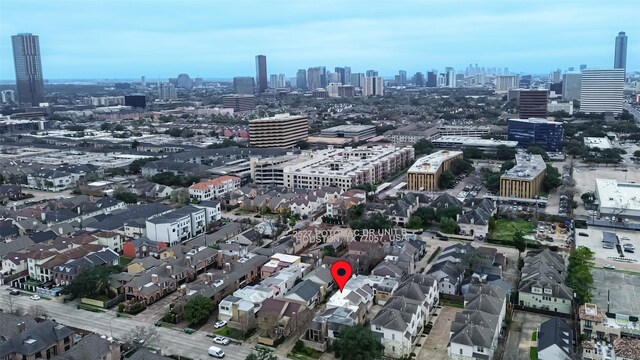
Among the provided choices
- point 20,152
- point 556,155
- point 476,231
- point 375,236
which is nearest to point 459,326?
point 375,236

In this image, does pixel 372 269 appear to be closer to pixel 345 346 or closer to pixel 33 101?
pixel 345 346

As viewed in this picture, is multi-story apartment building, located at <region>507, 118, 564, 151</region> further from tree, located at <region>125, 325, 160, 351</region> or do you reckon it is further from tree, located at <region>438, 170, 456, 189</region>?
tree, located at <region>125, 325, 160, 351</region>

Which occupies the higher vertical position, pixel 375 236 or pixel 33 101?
pixel 33 101

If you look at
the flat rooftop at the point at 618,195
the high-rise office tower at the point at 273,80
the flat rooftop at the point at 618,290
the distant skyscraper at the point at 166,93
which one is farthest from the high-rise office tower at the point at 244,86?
the flat rooftop at the point at 618,290

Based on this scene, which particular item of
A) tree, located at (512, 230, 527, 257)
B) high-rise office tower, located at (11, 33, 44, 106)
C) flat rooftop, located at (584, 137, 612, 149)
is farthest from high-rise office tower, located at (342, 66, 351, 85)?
tree, located at (512, 230, 527, 257)

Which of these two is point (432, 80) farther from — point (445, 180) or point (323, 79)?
point (445, 180)

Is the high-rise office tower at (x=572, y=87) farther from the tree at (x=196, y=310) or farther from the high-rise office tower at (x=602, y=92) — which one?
the tree at (x=196, y=310)
